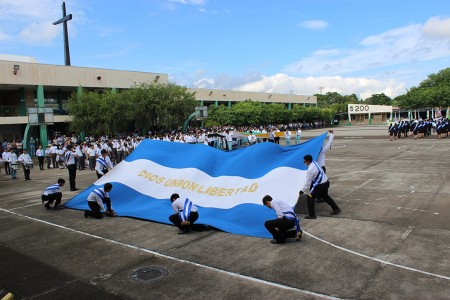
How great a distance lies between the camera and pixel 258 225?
332 inches

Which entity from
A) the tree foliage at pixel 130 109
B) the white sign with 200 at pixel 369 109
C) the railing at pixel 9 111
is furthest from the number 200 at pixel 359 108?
the railing at pixel 9 111

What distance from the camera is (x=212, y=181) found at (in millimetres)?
10688

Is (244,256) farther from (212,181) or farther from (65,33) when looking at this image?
(65,33)

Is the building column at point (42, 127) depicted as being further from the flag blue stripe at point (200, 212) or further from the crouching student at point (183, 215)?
the crouching student at point (183, 215)

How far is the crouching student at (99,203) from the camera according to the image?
10242 mm

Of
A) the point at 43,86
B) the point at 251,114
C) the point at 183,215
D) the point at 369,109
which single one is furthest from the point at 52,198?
the point at 369,109

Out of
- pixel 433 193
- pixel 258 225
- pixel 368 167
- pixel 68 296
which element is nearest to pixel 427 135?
pixel 368 167

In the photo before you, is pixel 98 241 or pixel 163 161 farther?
pixel 163 161

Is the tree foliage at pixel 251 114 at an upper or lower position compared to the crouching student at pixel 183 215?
upper

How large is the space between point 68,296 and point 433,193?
1010cm

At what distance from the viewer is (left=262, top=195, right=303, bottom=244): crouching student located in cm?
748

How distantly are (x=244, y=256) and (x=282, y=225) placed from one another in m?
1.06

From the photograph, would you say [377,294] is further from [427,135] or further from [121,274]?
[427,135]

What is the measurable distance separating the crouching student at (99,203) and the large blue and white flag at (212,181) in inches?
13.8
